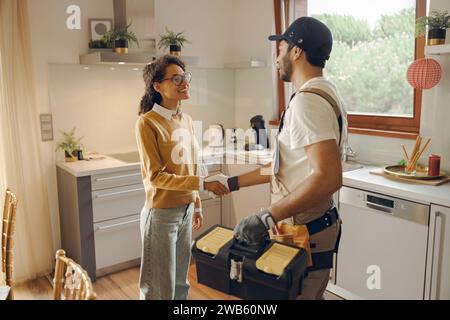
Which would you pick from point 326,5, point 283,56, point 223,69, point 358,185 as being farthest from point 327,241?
point 223,69

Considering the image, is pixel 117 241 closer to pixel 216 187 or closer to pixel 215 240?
pixel 216 187

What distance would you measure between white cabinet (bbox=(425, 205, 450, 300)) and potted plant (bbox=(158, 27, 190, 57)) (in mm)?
2193

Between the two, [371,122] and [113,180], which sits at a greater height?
[371,122]

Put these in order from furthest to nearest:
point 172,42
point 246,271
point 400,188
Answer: point 172,42
point 400,188
point 246,271

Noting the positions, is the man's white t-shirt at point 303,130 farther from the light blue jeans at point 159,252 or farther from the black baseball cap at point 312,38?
the light blue jeans at point 159,252

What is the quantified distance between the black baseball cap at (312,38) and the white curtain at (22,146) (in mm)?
2177

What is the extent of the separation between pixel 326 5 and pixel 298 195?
8.30 feet

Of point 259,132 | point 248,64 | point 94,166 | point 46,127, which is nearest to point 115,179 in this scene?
point 94,166

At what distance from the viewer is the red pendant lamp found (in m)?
2.42

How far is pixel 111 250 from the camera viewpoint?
9.89 ft

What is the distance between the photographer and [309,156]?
128 cm

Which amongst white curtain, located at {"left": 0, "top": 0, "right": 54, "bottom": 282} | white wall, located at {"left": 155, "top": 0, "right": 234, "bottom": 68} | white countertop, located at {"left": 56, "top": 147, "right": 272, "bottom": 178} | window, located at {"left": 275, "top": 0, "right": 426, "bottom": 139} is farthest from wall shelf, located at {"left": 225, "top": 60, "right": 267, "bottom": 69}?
white curtain, located at {"left": 0, "top": 0, "right": 54, "bottom": 282}

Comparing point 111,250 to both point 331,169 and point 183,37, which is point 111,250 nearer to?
point 183,37

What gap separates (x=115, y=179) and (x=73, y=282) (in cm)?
169
